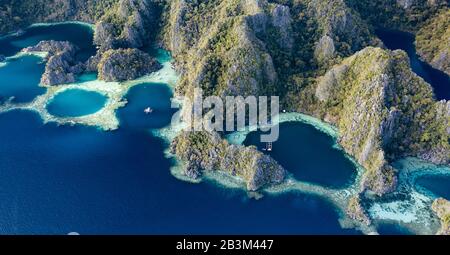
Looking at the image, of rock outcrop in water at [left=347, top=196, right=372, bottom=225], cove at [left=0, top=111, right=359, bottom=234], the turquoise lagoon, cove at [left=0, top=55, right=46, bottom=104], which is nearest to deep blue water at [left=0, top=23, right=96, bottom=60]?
cove at [left=0, top=55, right=46, bottom=104]

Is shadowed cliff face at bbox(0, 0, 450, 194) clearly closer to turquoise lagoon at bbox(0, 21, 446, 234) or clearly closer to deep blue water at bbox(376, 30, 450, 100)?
deep blue water at bbox(376, 30, 450, 100)

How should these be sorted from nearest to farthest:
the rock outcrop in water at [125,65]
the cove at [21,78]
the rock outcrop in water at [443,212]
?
1. the rock outcrop in water at [443,212]
2. the cove at [21,78]
3. the rock outcrop in water at [125,65]

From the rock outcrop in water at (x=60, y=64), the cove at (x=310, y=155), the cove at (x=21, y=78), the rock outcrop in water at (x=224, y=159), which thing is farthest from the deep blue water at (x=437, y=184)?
the cove at (x=21, y=78)

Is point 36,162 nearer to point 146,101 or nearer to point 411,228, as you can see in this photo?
point 146,101

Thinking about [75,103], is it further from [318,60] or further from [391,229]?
[391,229]

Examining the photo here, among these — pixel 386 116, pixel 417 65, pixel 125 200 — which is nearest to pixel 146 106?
pixel 125 200

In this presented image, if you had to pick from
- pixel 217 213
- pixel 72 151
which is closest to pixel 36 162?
pixel 72 151

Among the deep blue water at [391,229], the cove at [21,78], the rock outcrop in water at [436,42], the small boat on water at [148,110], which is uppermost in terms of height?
the rock outcrop in water at [436,42]

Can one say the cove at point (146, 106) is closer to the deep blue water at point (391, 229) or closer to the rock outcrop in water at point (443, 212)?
the deep blue water at point (391, 229)
